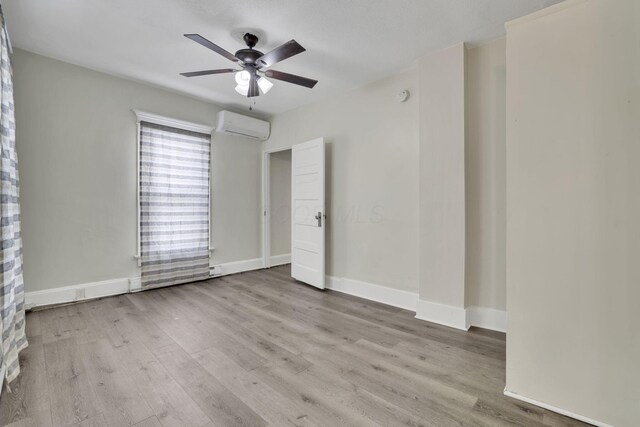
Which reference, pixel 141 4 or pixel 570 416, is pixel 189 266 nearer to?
pixel 141 4

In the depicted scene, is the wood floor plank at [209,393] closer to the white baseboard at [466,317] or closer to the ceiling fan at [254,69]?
the white baseboard at [466,317]

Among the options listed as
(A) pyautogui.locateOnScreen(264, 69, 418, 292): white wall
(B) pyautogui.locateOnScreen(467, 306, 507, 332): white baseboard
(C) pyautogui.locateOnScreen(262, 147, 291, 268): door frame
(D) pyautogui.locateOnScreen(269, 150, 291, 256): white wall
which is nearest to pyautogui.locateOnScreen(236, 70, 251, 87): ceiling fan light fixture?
(A) pyautogui.locateOnScreen(264, 69, 418, 292): white wall

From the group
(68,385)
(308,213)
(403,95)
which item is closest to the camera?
(68,385)

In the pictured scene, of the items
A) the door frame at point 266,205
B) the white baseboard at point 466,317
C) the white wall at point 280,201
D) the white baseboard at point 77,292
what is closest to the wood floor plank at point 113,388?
the white baseboard at point 77,292

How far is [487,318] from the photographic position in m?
2.58

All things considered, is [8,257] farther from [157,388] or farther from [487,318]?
[487,318]

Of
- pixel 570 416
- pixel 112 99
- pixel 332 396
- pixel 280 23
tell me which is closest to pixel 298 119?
pixel 280 23

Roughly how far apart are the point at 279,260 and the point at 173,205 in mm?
2145

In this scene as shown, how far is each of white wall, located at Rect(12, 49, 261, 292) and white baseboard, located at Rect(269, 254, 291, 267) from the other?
7.08 ft

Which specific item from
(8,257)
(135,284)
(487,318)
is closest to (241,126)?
(135,284)

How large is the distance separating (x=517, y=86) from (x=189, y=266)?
4230 mm

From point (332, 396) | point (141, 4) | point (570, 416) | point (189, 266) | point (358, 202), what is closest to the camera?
point (570, 416)

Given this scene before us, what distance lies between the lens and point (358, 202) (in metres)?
3.57

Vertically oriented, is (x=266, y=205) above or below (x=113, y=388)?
above
